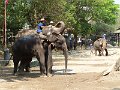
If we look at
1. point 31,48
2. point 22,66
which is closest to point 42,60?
point 31,48

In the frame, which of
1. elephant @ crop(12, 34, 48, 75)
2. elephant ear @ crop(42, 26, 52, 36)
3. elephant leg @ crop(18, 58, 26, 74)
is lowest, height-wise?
elephant leg @ crop(18, 58, 26, 74)

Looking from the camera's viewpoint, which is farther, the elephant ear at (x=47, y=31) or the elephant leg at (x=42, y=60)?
the elephant ear at (x=47, y=31)

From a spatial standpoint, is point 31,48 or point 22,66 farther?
point 22,66

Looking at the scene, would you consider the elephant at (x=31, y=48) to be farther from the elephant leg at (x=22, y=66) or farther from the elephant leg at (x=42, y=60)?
the elephant leg at (x=22, y=66)

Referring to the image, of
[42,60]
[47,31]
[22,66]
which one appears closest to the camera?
[42,60]

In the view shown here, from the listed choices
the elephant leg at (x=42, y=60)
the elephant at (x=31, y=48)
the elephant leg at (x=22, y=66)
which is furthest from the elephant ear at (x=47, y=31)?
the elephant leg at (x=22, y=66)

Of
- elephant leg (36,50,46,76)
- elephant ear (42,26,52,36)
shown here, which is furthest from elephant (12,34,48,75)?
elephant ear (42,26,52,36)

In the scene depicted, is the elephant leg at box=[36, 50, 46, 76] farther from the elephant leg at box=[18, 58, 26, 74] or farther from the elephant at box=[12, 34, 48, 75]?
the elephant leg at box=[18, 58, 26, 74]

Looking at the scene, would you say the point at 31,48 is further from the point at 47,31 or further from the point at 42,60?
the point at 47,31

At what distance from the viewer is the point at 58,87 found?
1284cm

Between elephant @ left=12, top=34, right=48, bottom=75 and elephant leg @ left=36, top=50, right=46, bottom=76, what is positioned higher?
elephant @ left=12, top=34, right=48, bottom=75

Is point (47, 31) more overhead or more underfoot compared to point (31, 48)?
more overhead

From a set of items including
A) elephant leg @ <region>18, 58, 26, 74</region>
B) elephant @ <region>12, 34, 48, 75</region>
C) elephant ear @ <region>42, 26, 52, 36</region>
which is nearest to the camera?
elephant @ <region>12, 34, 48, 75</region>

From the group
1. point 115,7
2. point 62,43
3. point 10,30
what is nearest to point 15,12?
point 10,30
